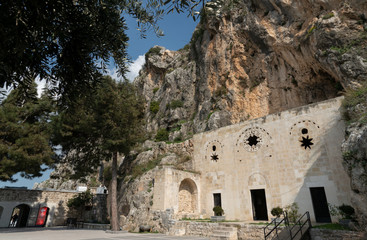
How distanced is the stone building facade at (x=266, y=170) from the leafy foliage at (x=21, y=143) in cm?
871

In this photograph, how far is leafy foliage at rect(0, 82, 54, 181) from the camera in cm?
1438

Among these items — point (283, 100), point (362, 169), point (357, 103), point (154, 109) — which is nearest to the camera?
point (362, 169)

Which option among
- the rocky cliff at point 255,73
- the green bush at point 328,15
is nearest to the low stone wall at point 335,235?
the rocky cliff at point 255,73

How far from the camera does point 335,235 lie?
27.2ft

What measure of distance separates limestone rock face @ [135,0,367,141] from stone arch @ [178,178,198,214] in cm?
722

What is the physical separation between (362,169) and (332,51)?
30.8 ft

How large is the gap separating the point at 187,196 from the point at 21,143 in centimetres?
1223

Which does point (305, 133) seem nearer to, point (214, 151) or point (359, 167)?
point (359, 167)

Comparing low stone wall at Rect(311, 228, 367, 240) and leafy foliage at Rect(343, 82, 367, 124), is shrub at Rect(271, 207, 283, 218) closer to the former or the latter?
low stone wall at Rect(311, 228, 367, 240)

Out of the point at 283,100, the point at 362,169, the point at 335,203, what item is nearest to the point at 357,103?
the point at 362,169

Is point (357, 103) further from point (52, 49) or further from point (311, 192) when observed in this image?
point (52, 49)

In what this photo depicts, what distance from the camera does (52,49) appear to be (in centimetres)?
389

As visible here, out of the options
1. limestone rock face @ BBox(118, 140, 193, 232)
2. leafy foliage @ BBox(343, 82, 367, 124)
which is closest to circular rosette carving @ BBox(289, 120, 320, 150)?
leafy foliage @ BBox(343, 82, 367, 124)

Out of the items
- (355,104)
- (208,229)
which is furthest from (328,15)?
(208,229)
